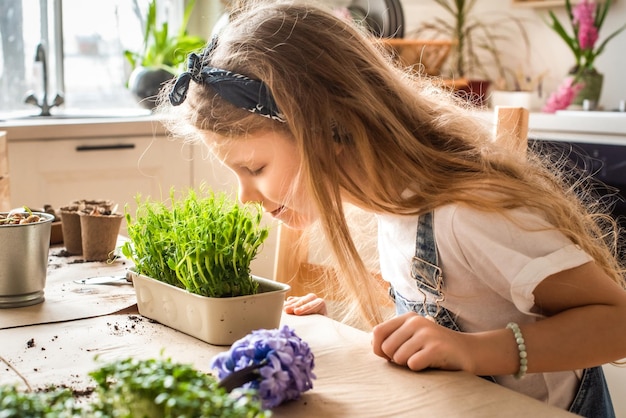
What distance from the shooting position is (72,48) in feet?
10.9

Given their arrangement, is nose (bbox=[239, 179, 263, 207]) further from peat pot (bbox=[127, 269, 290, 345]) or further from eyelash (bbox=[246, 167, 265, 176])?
peat pot (bbox=[127, 269, 290, 345])

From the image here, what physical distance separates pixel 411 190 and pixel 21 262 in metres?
0.58

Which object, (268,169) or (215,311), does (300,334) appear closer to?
(215,311)

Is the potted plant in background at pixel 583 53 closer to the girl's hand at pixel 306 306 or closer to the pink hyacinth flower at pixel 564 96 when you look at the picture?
the pink hyacinth flower at pixel 564 96

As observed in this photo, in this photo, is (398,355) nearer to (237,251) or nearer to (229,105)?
(237,251)

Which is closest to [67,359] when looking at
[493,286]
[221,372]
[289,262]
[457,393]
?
[221,372]

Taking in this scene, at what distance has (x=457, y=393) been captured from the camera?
2.80 feet

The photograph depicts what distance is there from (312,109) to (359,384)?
0.44 meters

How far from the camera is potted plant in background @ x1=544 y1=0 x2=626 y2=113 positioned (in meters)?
3.34

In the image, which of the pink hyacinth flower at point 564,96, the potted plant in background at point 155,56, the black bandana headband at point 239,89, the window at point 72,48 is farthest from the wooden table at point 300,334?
the pink hyacinth flower at point 564,96

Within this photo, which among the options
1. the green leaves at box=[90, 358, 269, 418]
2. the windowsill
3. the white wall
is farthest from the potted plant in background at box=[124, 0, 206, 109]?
the green leaves at box=[90, 358, 269, 418]

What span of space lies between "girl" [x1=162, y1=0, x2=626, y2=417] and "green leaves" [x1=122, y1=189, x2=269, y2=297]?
16 centimetres

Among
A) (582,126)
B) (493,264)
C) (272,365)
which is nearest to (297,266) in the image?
(493,264)

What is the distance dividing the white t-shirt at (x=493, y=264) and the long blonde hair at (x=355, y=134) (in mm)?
39
